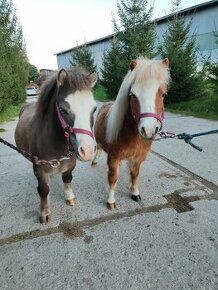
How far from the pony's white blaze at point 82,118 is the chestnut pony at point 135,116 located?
1.65 ft

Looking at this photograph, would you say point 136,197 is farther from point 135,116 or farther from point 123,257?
point 135,116

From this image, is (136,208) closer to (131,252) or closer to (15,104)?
(131,252)

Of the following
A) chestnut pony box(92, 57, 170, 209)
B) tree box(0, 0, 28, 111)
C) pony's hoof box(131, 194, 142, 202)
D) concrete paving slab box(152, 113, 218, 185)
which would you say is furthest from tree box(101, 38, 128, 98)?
pony's hoof box(131, 194, 142, 202)

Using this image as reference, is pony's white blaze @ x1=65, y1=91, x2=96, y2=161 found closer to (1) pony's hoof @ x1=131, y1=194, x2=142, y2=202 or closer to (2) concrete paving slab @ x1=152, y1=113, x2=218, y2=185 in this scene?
(1) pony's hoof @ x1=131, y1=194, x2=142, y2=202

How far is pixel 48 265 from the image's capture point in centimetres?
215

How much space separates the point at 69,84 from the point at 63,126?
0.34 meters

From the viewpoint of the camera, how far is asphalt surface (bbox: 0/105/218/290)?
79.1 inches

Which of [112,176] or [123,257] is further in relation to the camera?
[112,176]

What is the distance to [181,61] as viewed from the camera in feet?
35.0

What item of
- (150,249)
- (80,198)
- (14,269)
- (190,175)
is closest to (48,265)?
(14,269)

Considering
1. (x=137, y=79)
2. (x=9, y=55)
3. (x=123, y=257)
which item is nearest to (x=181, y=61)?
(x=9, y=55)

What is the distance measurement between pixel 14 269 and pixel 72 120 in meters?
1.35

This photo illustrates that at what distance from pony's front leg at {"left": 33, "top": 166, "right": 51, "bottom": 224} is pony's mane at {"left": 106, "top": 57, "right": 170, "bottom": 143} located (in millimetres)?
864

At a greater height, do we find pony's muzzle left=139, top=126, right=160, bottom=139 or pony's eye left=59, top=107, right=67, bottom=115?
pony's eye left=59, top=107, right=67, bottom=115
